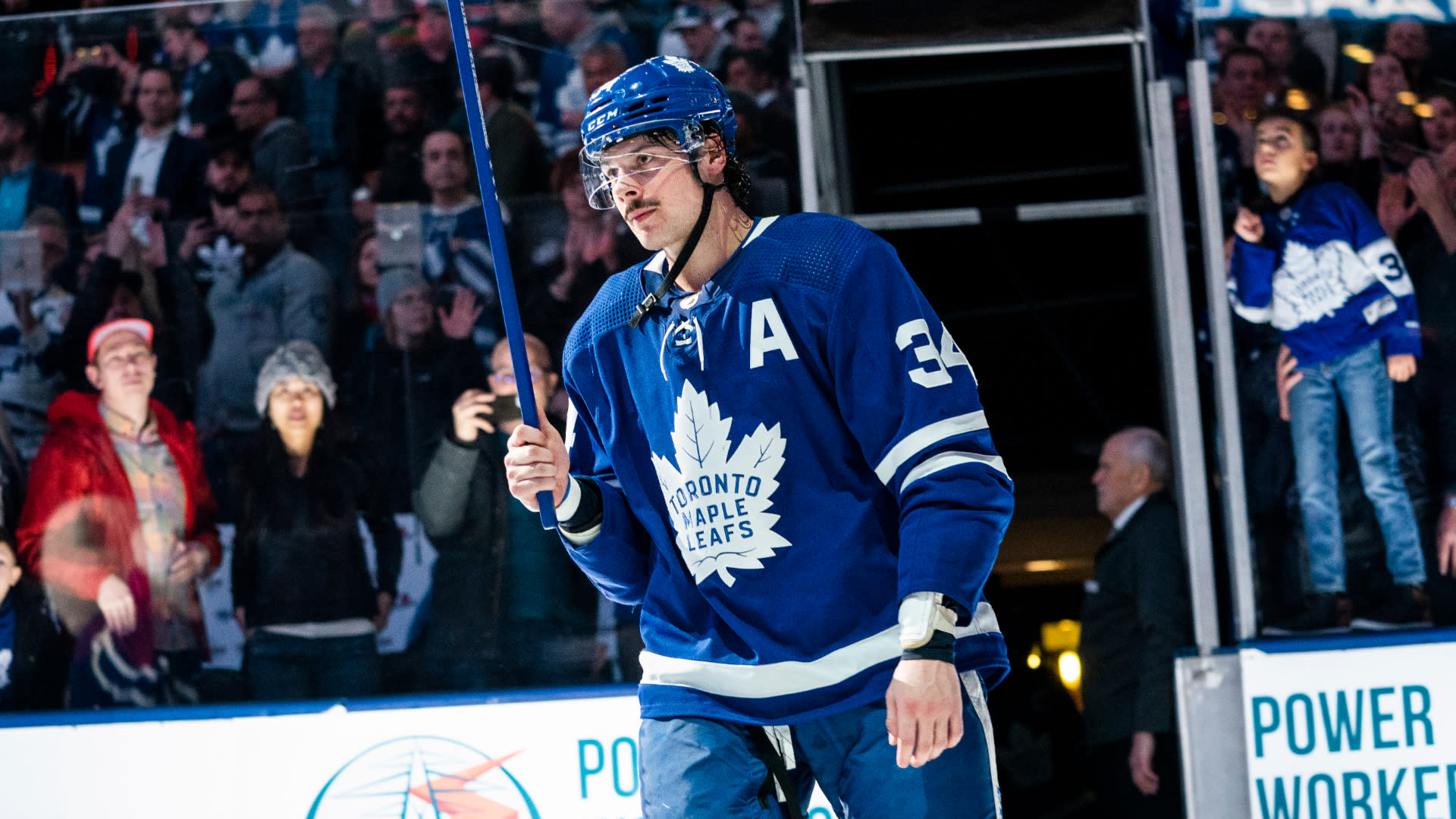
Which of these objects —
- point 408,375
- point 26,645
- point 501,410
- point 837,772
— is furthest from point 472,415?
point 837,772

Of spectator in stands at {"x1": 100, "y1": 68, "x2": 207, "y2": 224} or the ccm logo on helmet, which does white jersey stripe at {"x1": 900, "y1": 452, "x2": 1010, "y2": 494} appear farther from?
spectator in stands at {"x1": 100, "y1": 68, "x2": 207, "y2": 224}

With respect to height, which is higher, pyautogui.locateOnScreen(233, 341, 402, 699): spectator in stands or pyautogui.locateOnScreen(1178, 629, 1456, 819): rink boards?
pyautogui.locateOnScreen(233, 341, 402, 699): spectator in stands

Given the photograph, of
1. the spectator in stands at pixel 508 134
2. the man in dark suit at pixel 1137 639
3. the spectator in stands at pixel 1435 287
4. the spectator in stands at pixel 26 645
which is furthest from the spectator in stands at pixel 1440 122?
the spectator in stands at pixel 26 645

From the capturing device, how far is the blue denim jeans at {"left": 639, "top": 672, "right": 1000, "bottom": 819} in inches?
72.6

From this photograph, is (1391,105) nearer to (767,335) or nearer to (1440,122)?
(1440,122)

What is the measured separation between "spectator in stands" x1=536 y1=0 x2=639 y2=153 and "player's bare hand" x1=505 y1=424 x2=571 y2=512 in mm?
2141

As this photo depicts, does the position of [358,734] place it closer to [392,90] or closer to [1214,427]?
[392,90]

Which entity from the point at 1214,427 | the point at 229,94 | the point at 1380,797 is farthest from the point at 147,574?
the point at 1380,797

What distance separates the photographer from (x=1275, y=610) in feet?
12.1

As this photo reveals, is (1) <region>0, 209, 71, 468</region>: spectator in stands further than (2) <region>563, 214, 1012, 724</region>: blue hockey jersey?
Yes

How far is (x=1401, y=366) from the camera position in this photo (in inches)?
148

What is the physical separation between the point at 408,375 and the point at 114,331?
82cm

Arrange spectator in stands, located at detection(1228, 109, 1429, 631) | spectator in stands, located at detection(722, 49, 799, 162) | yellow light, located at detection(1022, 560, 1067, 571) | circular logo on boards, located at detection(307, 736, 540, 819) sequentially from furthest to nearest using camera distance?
yellow light, located at detection(1022, 560, 1067, 571), spectator in stands, located at detection(722, 49, 799, 162), spectator in stands, located at detection(1228, 109, 1429, 631), circular logo on boards, located at detection(307, 736, 540, 819)

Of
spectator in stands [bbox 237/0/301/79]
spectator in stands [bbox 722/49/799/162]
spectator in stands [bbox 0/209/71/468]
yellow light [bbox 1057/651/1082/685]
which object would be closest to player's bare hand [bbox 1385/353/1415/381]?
spectator in stands [bbox 722/49/799/162]
